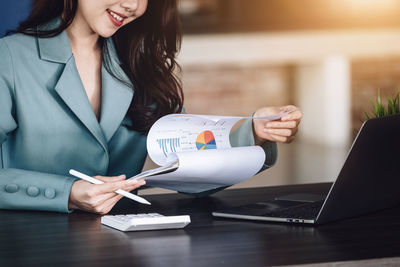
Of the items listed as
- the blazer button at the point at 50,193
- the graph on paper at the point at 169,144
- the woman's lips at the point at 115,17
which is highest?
the woman's lips at the point at 115,17

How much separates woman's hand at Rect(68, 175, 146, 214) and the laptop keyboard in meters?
0.25

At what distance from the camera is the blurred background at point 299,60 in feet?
20.4

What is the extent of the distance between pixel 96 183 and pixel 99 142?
0.34m

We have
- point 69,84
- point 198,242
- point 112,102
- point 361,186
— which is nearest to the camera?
point 198,242

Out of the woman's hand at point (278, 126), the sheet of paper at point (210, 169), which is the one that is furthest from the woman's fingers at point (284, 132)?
the sheet of paper at point (210, 169)

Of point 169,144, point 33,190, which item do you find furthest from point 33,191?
point 169,144

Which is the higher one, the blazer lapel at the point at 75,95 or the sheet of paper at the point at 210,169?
the blazer lapel at the point at 75,95

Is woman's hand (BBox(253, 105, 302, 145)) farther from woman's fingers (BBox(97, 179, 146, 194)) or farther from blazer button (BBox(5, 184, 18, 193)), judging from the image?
blazer button (BBox(5, 184, 18, 193))

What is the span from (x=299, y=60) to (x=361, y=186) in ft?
18.5

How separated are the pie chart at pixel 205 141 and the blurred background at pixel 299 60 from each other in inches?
168

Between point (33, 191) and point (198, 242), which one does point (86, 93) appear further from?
point (198, 242)

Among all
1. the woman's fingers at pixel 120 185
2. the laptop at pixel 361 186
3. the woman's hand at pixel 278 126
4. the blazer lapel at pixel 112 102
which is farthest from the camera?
the blazer lapel at pixel 112 102

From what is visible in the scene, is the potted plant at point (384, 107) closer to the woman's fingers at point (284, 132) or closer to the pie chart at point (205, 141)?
the woman's fingers at point (284, 132)

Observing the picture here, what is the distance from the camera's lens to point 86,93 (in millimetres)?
1473
